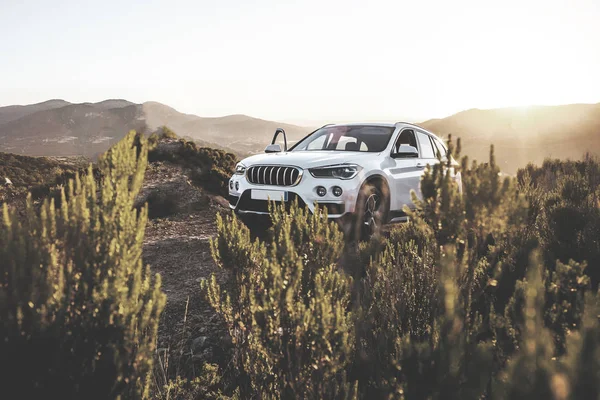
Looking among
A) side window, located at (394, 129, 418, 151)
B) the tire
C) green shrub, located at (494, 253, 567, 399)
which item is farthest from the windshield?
green shrub, located at (494, 253, 567, 399)

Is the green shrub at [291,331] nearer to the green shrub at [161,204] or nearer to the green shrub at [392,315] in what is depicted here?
the green shrub at [392,315]

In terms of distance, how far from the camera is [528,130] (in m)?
75.6

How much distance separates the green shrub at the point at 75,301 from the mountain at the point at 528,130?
4979 cm

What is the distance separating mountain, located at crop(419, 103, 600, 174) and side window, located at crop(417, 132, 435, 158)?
42636 mm

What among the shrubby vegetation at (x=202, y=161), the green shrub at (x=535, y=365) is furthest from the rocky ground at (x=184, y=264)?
the green shrub at (x=535, y=365)

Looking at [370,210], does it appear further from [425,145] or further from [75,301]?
[75,301]

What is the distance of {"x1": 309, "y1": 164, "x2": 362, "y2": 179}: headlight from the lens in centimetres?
606

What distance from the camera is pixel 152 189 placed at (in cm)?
981

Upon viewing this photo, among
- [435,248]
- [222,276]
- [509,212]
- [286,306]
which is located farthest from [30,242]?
[222,276]

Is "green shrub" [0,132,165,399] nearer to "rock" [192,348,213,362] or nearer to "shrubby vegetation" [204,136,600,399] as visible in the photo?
"shrubby vegetation" [204,136,600,399]

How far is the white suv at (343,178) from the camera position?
596cm

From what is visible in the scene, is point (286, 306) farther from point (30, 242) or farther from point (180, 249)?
point (180, 249)

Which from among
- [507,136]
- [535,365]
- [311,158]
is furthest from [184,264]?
[507,136]

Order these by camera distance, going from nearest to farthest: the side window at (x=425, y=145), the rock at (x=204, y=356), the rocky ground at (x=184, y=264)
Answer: the rock at (x=204, y=356) < the rocky ground at (x=184, y=264) < the side window at (x=425, y=145)
